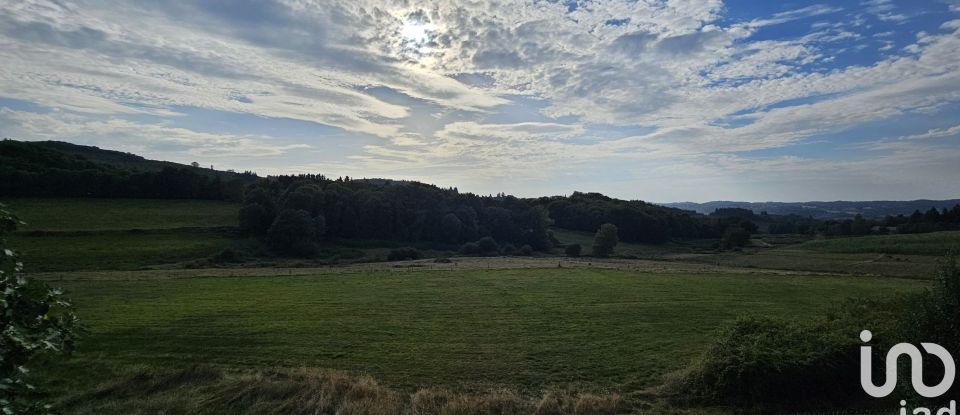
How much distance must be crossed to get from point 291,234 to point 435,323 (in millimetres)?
71137

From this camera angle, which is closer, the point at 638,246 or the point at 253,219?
the point at 253,219

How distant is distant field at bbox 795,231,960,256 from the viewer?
83.2 m

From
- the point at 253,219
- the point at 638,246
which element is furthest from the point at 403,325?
the point at 638,246

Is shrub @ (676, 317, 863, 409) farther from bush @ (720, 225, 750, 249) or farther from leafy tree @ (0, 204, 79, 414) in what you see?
bush @ (720, 225, 750, 249)

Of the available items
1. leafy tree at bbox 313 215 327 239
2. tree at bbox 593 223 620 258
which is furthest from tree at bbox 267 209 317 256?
tree at bbox 593 223 620 258

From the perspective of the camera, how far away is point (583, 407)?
54.6 feet

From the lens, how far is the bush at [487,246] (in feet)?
369

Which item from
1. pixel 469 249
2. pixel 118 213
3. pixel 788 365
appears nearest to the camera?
pixel 788 365

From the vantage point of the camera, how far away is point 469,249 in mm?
111688

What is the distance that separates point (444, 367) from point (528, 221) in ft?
351

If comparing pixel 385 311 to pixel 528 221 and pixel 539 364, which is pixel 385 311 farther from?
pixel 528 221

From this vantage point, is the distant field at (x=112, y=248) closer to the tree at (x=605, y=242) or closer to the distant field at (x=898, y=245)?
the tree at (x=605, y=242)

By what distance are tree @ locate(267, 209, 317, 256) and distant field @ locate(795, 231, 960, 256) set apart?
93.4 meters

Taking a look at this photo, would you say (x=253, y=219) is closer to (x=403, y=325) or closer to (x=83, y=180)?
(x=83, y=180)
